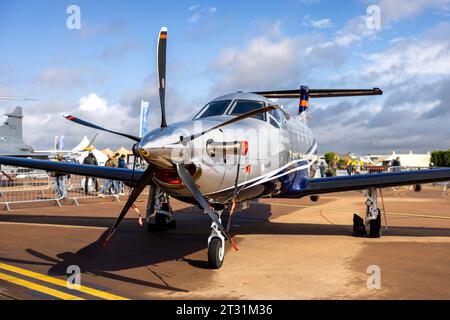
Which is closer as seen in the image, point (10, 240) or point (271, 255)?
point (271, 255)

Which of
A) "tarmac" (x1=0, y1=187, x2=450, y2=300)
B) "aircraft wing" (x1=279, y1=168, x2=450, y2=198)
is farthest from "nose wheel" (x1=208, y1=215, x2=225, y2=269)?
"aircraft wing" (x1=279, y1=168, x2=450, y2=198)

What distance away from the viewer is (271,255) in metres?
8.29

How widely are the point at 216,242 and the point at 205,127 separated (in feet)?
7.51

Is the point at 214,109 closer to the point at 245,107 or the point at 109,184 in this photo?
the point at 245,107

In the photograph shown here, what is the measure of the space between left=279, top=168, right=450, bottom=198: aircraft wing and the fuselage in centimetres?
42

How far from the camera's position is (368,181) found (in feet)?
33.6

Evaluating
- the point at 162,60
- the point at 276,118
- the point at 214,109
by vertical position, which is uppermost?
the point at 162,60

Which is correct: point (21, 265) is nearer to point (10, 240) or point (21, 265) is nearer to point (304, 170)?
point (10, 240)

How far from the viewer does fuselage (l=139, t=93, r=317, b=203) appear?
5555mm

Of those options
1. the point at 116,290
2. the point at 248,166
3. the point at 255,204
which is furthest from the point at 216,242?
the point at 255,204

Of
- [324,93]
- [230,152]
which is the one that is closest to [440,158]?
[324,93]

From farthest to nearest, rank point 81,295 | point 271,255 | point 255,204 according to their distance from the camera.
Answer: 1. point 255,204
2. point 271,255
3. point 81,295

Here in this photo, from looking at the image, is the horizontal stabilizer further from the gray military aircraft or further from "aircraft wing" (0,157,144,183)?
the gray military aircraft

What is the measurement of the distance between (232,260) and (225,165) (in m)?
2.35
